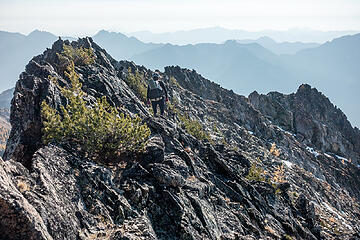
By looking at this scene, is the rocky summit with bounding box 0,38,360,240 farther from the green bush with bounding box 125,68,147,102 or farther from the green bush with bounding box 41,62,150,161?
the green bush with bounding box 125,68,147,102

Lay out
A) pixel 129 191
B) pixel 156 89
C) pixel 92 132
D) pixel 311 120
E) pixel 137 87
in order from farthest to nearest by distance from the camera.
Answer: pixel 311 120 → pixel 137 87 → pixel 156 89 → pixel 92 132 → pixel 129 191

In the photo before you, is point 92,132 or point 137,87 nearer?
point 92,132

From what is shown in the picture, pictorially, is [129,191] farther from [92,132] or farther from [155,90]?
[155,90]

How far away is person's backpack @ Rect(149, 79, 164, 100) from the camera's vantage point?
2639 cm

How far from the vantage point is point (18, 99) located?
59.0 ft

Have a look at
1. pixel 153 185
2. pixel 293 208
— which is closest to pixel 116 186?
pixel 153 185

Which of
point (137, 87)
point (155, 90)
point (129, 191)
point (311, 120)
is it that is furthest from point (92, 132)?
point (311, 120)

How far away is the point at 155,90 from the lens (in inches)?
1048

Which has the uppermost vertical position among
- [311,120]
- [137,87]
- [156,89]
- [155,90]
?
[311,120]

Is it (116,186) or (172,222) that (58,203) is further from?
(172,222)

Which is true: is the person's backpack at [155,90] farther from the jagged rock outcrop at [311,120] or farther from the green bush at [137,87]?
the jagged rock outcrop at [311,120]

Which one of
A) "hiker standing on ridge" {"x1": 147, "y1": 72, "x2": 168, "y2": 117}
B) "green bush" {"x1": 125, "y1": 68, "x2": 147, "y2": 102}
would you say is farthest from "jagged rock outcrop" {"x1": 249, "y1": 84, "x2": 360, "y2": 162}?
"hiker standing on ridge" {"x1": 147, "y1": 72, "x2": 168, "y2": 117}

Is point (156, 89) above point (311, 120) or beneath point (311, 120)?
beneath

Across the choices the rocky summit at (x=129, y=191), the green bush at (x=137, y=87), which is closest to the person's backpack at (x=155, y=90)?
the rocky summit at (x=129, y=191)
